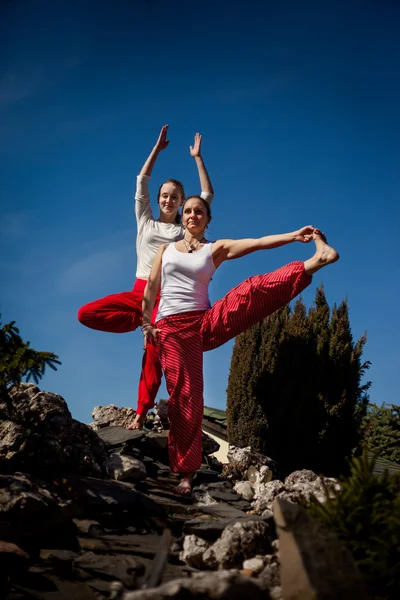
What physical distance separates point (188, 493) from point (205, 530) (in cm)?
152

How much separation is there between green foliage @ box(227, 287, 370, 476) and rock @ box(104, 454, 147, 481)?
2789 mm

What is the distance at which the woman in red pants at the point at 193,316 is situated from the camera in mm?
6027

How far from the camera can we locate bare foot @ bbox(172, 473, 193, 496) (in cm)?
600

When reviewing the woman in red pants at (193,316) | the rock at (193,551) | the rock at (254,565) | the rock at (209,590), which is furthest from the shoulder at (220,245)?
the rock at (209,590)

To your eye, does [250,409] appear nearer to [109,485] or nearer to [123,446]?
[123,446]

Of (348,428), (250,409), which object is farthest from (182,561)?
(348,428)

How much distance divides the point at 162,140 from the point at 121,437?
3.88 metres

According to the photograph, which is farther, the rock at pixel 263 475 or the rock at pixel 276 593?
the rock at pixel 263 475

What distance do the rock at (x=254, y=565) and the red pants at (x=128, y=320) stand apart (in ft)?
11.0

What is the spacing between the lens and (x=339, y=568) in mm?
2887

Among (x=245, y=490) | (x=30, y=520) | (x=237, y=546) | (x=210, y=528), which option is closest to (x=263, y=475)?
(x=245, y=490)

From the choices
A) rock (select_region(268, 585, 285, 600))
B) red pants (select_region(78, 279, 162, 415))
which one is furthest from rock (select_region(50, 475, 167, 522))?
rock (select_region(268, 585, 285, 600))

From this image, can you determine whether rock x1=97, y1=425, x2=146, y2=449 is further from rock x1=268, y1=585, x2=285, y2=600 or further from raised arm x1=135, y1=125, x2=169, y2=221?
rock x1=268, y1=585, x2=285, y2=600

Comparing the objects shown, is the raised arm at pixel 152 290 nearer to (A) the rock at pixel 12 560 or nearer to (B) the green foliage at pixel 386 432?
(A) the rock at pixel 12 560
